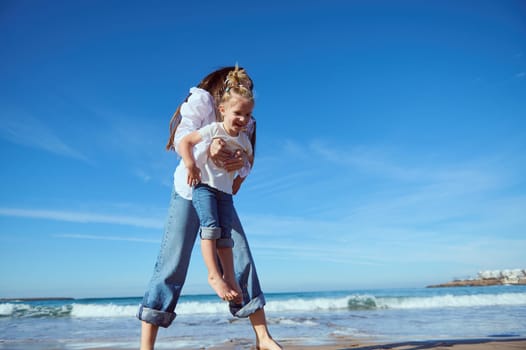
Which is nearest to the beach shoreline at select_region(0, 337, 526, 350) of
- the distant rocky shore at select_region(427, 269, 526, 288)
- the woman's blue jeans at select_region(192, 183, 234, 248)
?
the woman's blue jeans at select_region(192, 183, 234, 248)

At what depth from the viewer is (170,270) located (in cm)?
228

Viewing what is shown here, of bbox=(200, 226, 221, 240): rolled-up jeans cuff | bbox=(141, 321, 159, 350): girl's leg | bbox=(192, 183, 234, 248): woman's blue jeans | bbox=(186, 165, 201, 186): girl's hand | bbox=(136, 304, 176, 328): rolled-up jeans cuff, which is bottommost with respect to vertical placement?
bbox=(141, 321, 159, 350): girl's leg

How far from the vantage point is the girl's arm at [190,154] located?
2266mm

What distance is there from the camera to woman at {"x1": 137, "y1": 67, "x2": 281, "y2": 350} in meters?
A: 2.23

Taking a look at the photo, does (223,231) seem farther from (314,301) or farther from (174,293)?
(314,301)

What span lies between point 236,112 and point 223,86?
1.26ft

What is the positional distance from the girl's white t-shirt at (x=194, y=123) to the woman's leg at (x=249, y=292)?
1.28ft

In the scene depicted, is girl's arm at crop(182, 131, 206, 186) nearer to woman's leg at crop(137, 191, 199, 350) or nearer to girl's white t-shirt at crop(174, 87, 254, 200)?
girl's white t-shirt at crop(174, 87, 254, 200)

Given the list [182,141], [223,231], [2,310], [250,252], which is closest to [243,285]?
[250,252]

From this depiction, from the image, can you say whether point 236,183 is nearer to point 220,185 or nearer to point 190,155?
point 220,185

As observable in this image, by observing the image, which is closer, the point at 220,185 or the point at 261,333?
the point at 220,185

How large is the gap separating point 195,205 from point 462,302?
1383 centimetres

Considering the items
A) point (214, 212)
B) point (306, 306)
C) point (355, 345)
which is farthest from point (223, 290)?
point (306, 306)

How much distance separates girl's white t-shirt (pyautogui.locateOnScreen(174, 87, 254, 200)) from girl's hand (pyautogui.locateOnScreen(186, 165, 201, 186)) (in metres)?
0.07
